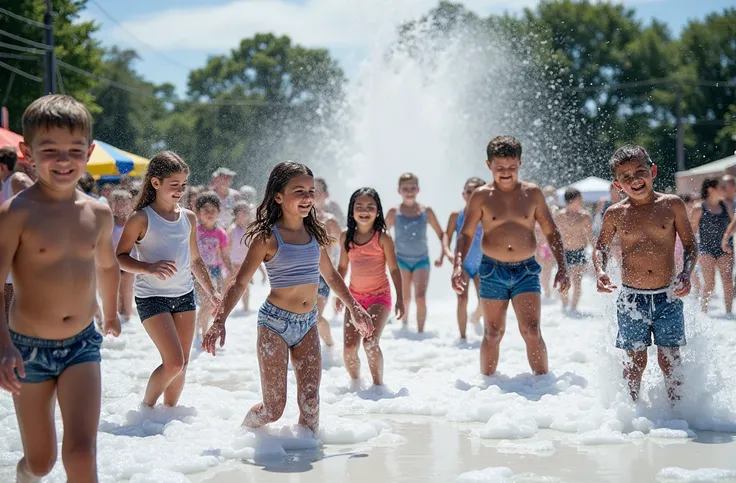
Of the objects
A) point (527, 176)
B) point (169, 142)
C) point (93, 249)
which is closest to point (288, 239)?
point (93, 249)

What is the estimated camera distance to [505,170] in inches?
269

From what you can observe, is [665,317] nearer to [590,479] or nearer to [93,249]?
[590,479]

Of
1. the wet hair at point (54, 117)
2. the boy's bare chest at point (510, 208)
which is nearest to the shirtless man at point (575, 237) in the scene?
the boy's bare chest at point (510, 208)

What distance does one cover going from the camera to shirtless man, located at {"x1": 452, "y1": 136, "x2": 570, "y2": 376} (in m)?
6.83

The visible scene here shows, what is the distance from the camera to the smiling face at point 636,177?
18.6 feet

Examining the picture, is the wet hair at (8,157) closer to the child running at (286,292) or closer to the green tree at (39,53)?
the child running at (286,292)

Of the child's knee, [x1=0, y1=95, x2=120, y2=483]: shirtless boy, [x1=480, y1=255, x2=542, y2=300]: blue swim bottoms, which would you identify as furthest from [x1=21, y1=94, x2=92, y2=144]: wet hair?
[x1=480, y1=255, x2=542, y2=300]: blue swim bottoms

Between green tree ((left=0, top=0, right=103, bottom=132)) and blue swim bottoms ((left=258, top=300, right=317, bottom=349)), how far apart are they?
23.3 metres

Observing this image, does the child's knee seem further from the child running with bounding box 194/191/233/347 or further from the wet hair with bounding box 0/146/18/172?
the child running with bounding box 194/191/233/347

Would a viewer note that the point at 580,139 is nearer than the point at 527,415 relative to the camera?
No

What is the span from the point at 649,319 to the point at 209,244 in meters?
5.71

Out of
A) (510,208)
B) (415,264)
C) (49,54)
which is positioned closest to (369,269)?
(510,208)

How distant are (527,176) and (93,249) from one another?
30428 millimetres

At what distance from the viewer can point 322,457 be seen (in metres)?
4.92
